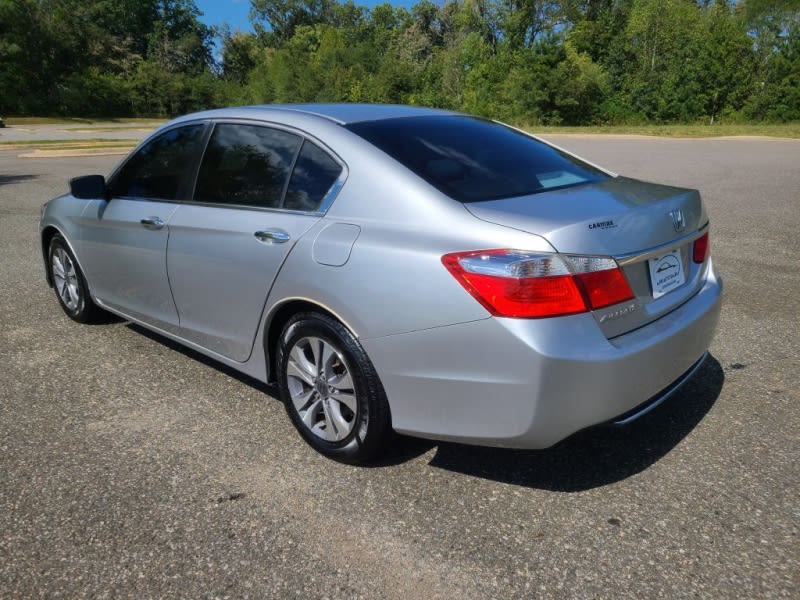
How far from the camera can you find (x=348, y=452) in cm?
304

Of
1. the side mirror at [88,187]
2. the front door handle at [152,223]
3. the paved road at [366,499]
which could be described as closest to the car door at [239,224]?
the front door handle at [152,223]

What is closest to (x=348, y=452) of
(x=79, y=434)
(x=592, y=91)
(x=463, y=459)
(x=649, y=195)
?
(x=463, y=459)

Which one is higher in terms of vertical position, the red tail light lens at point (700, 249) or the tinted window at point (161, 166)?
the tinted window at point (161, 166)

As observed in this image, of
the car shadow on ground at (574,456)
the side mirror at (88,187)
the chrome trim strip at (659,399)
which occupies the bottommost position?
the car shadow on ground at (574,456)

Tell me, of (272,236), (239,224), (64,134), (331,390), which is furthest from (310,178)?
(64,134)

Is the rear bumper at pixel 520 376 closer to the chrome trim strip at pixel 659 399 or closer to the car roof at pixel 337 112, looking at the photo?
the chrome trim strip at pixel 659 399

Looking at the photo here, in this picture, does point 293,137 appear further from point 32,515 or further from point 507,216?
point 32,515

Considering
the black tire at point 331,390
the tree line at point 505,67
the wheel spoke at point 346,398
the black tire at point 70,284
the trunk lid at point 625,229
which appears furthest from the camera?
the tree line at point 505,67

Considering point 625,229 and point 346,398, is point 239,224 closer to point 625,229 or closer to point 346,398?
point 346,398

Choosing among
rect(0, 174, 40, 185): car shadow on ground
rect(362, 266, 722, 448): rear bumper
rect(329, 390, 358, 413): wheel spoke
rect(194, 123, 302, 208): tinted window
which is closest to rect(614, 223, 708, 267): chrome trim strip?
rect(362, 266, 722, 448): rear bumper

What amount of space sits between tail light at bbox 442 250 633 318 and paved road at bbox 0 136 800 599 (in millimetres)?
548

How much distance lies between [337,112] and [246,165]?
54 centimetres

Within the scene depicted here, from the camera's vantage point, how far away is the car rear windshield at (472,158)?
295cm

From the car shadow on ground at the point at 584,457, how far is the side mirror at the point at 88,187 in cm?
277
